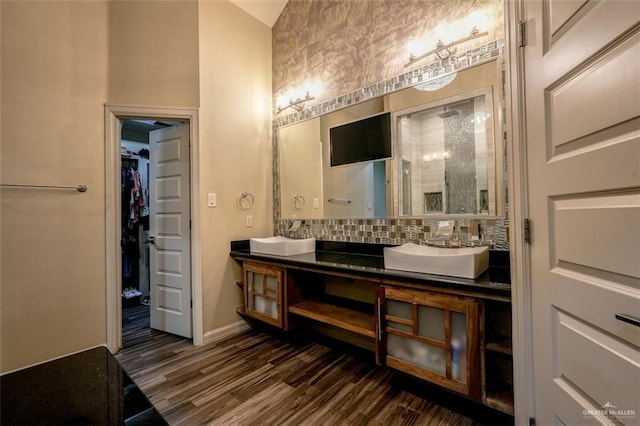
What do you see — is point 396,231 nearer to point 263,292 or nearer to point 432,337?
point 432,337

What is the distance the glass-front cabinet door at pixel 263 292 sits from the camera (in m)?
2.22

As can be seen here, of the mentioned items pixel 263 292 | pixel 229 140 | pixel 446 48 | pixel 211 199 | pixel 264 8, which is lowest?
pixel 263 292

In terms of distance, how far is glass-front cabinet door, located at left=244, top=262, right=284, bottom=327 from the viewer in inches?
87.5

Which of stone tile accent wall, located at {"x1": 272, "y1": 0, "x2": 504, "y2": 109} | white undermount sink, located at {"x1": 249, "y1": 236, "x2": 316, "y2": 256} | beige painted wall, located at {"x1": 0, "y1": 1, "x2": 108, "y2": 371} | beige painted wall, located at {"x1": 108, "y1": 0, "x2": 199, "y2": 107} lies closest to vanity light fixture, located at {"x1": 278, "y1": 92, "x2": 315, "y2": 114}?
stone tile accent wall, located at {"x1": 272, "y1": 0, "x2": 504, "y2": 109}

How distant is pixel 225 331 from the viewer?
8.38 feet

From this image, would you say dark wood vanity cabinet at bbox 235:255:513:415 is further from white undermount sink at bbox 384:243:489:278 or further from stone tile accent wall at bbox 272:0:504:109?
stone tile accent wall at bbox 272:0:504:109

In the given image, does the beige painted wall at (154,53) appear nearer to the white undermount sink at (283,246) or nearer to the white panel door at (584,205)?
the white undermount sink at (283,246)

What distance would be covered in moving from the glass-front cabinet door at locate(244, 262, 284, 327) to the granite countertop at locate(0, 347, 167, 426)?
4.59 feet

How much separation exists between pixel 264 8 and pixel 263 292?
2.85m

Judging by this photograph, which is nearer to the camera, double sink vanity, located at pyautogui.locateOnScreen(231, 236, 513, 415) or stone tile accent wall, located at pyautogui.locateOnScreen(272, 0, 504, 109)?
double sink vanity, located at pyautogui.locateOnScreen(231, 236, 513, 415)

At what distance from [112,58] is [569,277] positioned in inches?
125

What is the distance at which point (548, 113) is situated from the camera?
3.24ft

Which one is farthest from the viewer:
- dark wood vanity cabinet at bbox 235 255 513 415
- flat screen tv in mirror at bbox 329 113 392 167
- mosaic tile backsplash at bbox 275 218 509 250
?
flat screen tv in mirror at bbox 329 113 392 167

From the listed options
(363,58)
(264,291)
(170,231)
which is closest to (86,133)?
(170,231)
